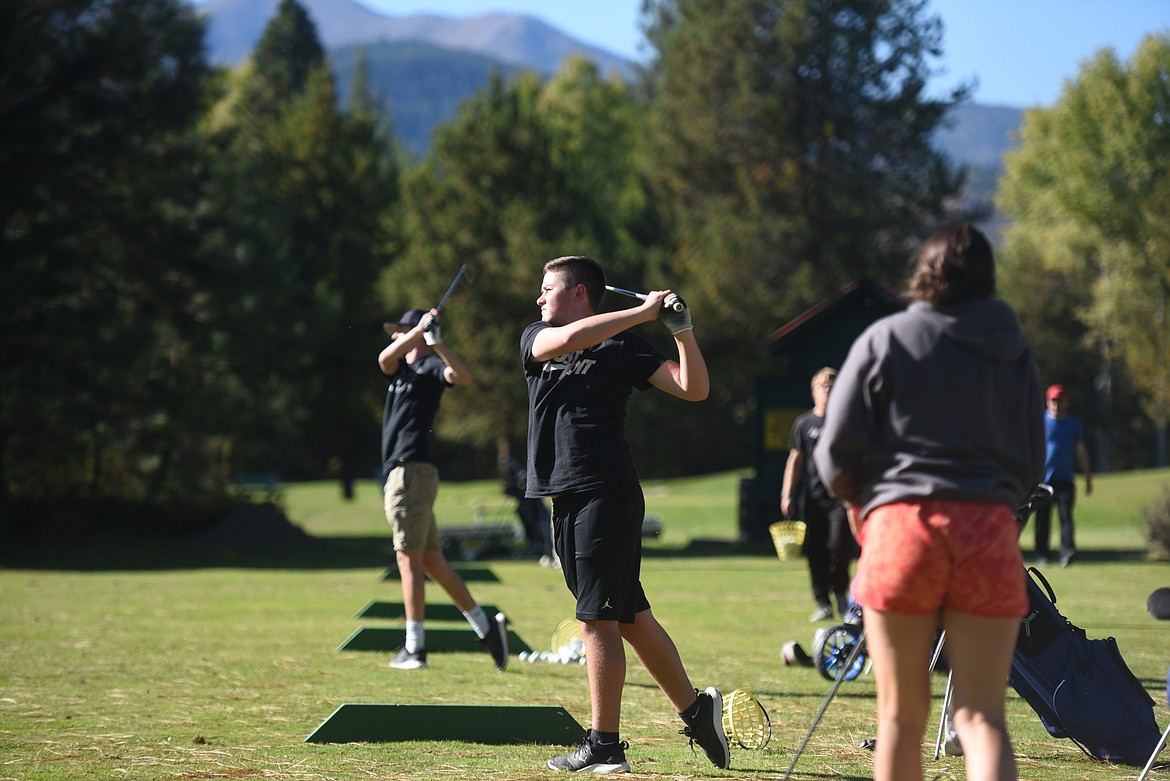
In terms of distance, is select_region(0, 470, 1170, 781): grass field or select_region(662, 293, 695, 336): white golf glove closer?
select_region(662, 293, 695, 336): white golf glove

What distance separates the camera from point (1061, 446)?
56.1 ft

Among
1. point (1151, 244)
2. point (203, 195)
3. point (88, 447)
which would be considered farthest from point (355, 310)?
point (1151, 244)

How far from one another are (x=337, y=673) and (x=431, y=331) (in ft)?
7.63

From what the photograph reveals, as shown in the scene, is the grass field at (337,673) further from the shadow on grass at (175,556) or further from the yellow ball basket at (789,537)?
the yellow ball basket at (789,537)

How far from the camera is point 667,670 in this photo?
5.84 meters

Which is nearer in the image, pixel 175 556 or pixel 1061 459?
pixel 1061 459

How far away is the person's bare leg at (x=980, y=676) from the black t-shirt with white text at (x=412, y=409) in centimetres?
534

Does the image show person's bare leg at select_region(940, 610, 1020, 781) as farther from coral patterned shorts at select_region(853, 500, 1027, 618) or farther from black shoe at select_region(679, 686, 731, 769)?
black shoe at select_region(679, 686, 731, 769)

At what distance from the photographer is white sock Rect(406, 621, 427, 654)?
8.97 m

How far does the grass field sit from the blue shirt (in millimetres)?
1270

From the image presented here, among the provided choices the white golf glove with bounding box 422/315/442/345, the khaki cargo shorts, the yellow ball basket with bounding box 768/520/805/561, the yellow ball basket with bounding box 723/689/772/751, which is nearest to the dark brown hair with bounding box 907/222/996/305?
the yellow ball basket with bounding box 723/689/772/751

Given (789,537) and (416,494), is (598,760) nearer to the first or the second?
(416,494)

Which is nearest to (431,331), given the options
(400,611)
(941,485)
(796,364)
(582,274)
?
(582,274)

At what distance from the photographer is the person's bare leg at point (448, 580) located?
8.95 metres
